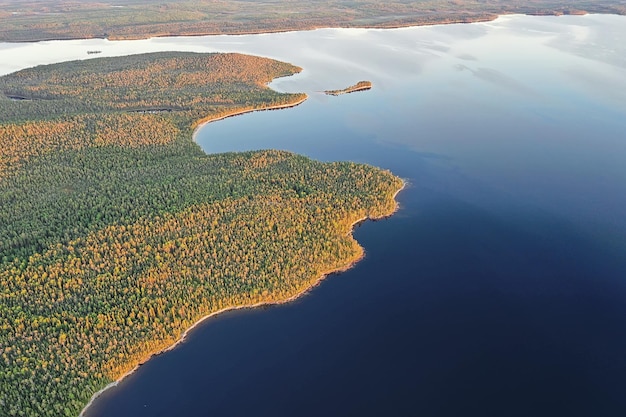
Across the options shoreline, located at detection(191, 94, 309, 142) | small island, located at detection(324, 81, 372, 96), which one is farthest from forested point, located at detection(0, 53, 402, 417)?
small island, located at detection(324, 81, 372, 96)

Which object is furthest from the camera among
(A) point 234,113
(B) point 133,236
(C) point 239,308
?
(A) point 234,113

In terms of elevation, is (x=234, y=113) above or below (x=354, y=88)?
below

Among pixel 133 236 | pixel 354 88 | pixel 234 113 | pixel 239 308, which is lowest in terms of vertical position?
pixel 234 113

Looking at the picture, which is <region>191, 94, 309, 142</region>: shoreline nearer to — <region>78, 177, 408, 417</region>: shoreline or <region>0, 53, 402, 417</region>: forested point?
<region>0, 53, 402, 417</region>: forested point

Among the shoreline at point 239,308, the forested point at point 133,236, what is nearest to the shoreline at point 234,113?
the forested point at point 133,236

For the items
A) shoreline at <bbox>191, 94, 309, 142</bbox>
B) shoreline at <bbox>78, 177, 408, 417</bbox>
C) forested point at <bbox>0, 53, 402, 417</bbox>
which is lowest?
shoreline at <bbox>191, 94, 309, 142</bbox>

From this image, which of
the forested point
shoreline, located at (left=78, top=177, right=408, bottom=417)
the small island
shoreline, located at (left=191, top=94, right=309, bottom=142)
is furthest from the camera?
the small island

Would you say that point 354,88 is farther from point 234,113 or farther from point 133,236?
point 133,236

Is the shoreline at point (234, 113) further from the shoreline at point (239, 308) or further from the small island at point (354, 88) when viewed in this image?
the shoreline at point (239, 308)

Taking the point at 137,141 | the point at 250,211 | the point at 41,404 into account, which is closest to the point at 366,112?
the point at 137,141

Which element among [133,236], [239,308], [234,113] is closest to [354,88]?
[234,113]
